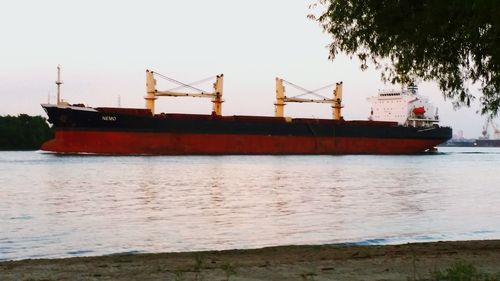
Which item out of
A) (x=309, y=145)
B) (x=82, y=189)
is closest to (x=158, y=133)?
(x=309, y=145)

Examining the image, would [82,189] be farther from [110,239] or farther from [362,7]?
[362,7]

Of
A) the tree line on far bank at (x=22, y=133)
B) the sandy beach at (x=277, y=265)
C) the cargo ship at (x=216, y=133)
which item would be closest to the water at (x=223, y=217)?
the sandy beach at (x=277, y=265)

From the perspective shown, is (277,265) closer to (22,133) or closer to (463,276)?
(463,276)

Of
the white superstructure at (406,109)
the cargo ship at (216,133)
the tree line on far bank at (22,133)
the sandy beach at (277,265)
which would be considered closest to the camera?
the sandy beach at (277,265)

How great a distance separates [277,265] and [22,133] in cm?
13465

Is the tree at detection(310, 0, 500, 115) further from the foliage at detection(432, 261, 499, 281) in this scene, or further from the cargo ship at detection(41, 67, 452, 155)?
the cargo ship at detection(41, 67, 452, 155)

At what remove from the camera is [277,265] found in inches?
368

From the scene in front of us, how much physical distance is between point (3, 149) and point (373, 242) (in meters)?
135

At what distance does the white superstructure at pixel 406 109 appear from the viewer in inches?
4313

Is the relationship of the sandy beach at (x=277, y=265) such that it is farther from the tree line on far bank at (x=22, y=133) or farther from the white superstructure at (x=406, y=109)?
the tree line on far bank at (x=22, y=133)

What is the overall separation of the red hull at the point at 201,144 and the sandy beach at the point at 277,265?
227 feet

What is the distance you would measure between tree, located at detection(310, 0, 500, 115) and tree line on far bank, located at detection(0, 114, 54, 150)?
430 ft

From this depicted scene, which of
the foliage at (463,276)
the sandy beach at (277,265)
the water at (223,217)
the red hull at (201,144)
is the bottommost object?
the water at (223,217)

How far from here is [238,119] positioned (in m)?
84.5
